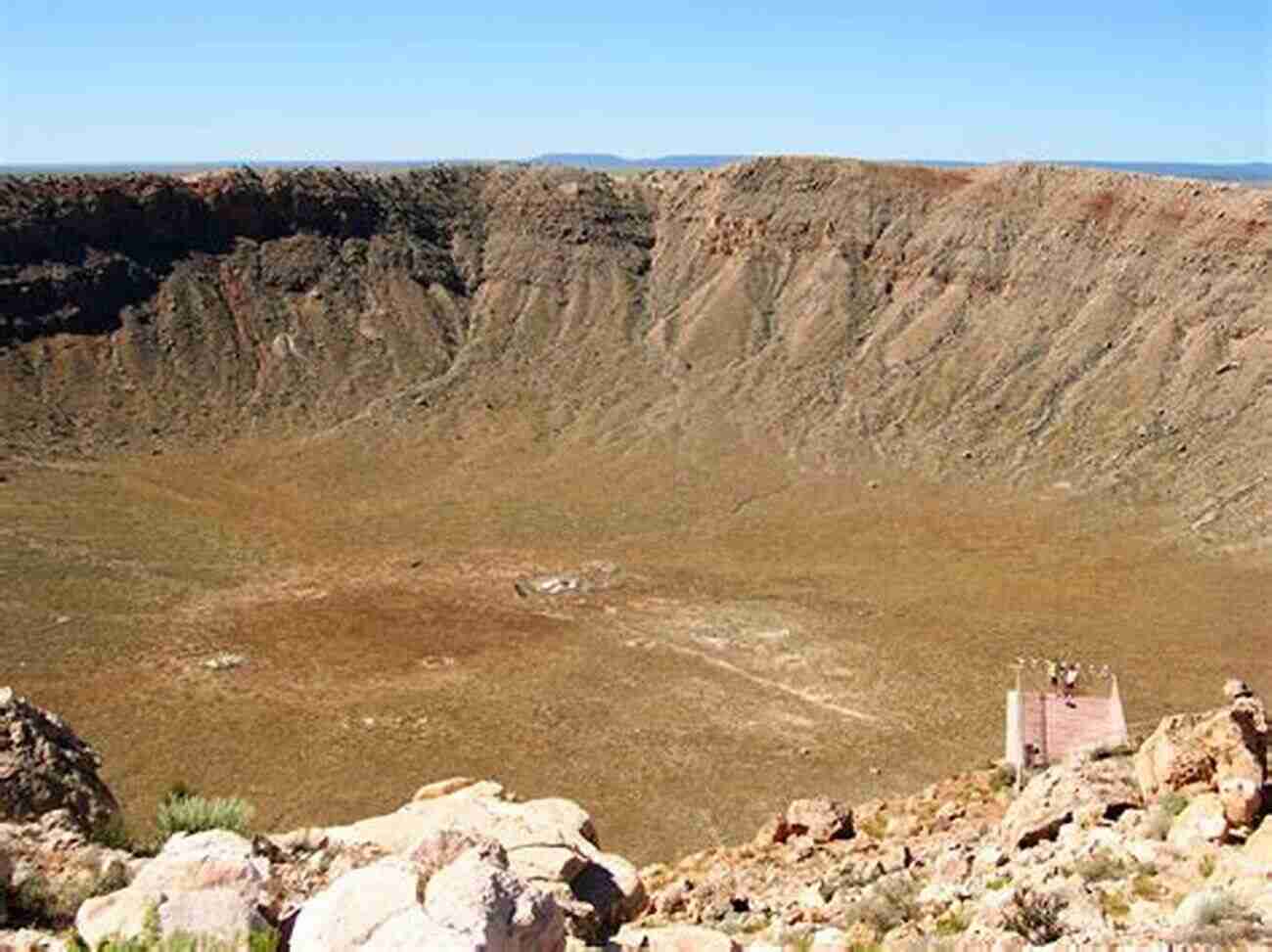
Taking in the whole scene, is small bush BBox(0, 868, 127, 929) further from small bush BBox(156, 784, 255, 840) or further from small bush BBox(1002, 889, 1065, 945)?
small bush BBox(1002, 889, 1065, 945)

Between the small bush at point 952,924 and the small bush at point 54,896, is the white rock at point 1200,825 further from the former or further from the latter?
the small bush at point 54,896

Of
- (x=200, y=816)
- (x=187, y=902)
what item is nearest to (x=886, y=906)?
(x=200, y=816)

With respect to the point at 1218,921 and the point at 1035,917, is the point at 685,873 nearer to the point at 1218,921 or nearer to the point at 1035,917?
the point at 1035,917

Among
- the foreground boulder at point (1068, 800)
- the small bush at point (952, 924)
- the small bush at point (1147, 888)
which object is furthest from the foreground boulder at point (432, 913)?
the foreground boulder at point (1068, 800)

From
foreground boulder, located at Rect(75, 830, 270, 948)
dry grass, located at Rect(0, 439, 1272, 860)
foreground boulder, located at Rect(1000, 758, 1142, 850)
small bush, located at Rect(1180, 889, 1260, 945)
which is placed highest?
foreground boulder, located at Rect(75, 830, 270, 948)

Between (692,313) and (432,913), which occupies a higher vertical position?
(432,913)

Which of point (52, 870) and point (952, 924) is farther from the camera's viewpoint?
point (952, 924)

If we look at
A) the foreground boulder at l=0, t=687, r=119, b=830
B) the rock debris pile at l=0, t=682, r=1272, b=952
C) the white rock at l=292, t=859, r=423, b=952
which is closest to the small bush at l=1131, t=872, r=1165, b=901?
the rock debris pile at l=0, t=682, r=1272, b=952
